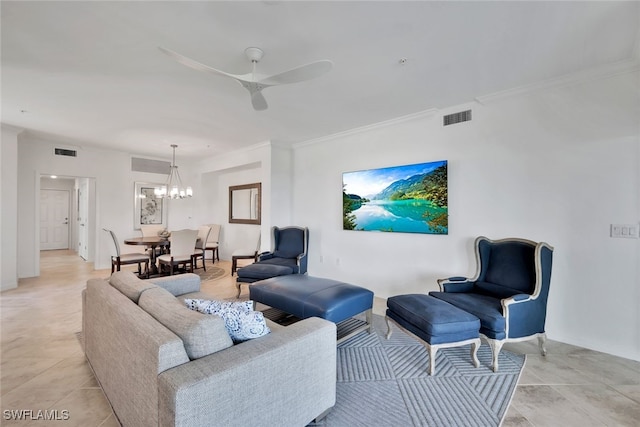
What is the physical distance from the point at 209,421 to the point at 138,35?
265 cm

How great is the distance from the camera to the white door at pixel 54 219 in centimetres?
846

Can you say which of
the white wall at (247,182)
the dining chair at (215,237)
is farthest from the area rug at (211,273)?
the white wall at (247,182)

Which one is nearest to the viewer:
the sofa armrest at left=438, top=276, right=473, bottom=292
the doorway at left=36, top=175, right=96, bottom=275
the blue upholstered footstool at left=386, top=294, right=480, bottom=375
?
the blue upholstered footstool at left=386, top=294, right=480, bottom=375

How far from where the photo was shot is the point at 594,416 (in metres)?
1.82

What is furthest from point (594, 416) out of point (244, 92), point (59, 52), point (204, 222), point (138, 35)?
point (204, 222)

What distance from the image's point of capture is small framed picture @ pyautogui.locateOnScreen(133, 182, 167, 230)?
260 inches

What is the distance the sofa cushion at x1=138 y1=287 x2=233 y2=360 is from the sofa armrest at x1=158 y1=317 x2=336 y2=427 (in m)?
0.05

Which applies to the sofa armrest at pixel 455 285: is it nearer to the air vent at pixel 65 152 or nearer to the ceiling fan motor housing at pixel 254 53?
the ceiling fan motor housing at pixel 254 53

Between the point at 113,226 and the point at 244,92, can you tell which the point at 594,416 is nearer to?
the point at 244,92

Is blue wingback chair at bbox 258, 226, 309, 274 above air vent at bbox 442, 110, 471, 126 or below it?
below

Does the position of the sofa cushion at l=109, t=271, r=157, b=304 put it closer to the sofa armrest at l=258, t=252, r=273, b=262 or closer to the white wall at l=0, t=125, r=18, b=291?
the sofa armrest at l=258, t=252, r=273, b=262

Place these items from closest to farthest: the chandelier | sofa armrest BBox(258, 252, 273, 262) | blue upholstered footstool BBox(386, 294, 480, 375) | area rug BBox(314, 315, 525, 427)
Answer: area rug BBox(314, 315, 525, 427)
blue upholstered footstool BBox(386, 294, 480, 375)
sofa armrest BBox(258, 252, 273, 262)
the chandelier

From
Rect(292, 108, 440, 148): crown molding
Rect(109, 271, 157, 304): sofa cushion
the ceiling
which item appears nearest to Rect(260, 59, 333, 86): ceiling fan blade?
the ceiling

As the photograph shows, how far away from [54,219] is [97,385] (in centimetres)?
929
